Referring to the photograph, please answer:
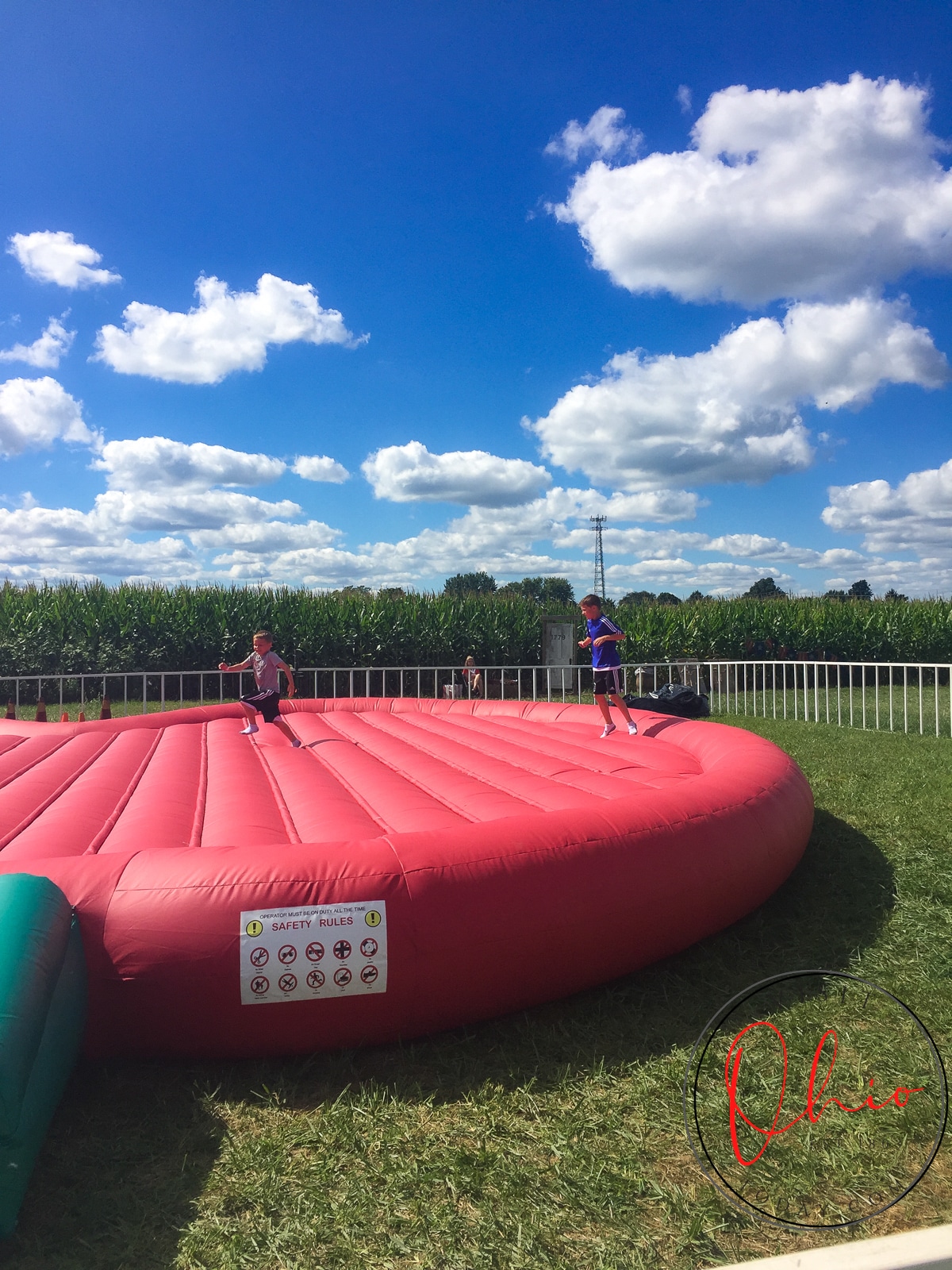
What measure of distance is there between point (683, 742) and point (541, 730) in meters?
1.08

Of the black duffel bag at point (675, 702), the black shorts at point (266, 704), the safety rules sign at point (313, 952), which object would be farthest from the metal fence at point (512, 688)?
the safety rules sign at point (313, 952)

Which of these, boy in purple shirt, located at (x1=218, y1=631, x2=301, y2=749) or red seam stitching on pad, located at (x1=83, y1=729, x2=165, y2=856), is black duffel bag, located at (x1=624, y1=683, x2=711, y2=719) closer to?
boy in purple shirt, located at (x1=218, y1=631, x2=301, y2=749)

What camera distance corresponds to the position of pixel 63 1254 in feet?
5.37

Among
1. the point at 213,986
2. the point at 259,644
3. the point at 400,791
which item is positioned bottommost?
the point at 213,986

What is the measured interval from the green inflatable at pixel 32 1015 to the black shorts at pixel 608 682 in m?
4.06

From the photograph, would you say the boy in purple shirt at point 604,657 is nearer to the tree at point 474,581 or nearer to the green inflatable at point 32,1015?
the green inflatable at point 32,1015

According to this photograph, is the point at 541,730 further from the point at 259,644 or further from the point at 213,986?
the point at 213,986

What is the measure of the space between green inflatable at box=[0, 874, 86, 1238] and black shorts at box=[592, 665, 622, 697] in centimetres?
406

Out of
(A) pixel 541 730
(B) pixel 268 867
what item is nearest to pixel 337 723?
(A) pixel 541 730

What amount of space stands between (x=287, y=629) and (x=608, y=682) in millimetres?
11622

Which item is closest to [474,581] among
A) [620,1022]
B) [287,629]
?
[287,629]

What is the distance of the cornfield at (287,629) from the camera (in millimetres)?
15578

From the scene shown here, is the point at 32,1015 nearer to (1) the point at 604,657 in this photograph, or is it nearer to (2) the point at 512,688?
(1) the point at 604,657

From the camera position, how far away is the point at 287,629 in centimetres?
1631
